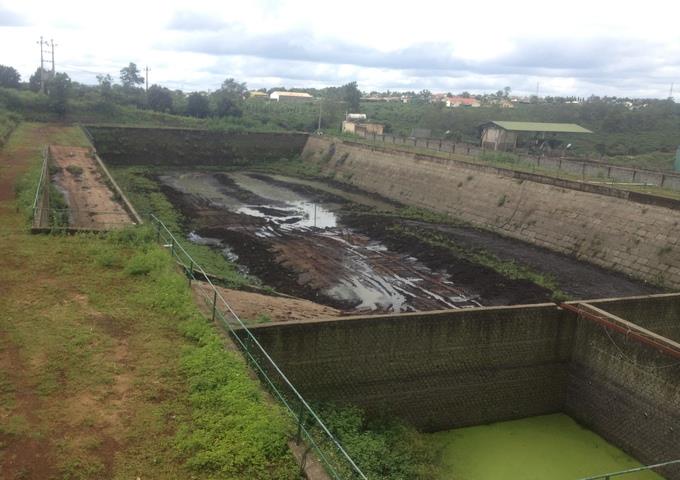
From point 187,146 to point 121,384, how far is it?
45419 mm

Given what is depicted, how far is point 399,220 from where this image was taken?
101 feet

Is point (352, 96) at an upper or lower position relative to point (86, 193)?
upper

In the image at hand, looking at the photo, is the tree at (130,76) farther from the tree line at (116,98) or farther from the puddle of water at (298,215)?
the puddle of water at (298,215)

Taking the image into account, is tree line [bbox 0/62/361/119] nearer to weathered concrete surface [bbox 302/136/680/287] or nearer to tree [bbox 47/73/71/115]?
tree [bbox 47/73/71/115]

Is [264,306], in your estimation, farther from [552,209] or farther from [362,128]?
[362,128]

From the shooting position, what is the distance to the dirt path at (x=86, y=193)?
19769 mm

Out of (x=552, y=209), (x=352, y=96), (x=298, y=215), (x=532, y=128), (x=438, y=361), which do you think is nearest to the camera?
(x=438, y=361)

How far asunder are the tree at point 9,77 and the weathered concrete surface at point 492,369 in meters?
74.7

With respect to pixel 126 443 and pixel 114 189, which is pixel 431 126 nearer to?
pixel 114 189

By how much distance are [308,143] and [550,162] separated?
25.6 metres

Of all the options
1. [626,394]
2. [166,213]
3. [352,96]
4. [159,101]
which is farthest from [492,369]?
[352,96]

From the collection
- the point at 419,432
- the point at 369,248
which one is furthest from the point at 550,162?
the point at 419,432

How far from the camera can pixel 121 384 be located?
8.52m

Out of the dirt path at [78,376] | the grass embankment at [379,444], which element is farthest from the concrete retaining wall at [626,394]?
the dirt path at [78,376]
